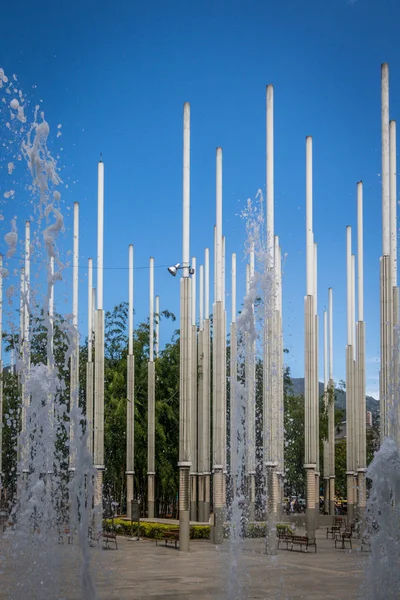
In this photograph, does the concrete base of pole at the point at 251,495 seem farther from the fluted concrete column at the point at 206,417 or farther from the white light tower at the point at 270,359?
the white light tower at the point at 270,359

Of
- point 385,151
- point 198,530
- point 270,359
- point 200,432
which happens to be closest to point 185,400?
point 270,359

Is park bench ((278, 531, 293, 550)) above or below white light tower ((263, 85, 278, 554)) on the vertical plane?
below

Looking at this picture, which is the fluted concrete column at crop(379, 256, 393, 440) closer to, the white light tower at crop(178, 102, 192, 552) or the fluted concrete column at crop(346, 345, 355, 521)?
the white light tower at crop(178, 102, 192, 552)

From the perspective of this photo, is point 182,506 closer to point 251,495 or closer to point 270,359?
point 270,359

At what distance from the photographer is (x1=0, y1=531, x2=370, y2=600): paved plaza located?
1627cm

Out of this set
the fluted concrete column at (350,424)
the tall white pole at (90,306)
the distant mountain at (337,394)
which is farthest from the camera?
the distant mountain at (337,394)

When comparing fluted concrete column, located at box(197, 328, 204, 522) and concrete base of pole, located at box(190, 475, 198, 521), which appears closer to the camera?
fluted concrete column, located at box(197, 328, 204, 522)

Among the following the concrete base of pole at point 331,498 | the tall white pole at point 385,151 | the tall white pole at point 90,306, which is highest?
the tall white pole at point 385,151

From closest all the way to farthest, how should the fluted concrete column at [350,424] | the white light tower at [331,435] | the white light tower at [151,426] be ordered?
the fluted concrete column at [350,424], the white light tower at [151,426], the white light tower at [331,435]

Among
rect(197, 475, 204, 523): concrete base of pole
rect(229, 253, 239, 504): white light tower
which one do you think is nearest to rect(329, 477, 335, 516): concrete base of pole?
rect(229, 253, 239, 504): white light tower

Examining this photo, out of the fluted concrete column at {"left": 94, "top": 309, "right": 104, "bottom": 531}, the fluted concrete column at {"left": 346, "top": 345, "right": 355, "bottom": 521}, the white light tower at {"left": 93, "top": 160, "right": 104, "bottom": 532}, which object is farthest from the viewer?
the fluted concrete column at {"left": 346, "top": 345, "right": 355, "bottom": 521}

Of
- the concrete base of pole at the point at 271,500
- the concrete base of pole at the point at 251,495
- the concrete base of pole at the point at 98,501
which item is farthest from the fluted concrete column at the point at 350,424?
the concrete base of pole at the point at 271,500

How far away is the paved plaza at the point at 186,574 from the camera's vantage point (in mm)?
16266

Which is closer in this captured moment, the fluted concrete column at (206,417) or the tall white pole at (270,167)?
the tall white pole at (270,167)
